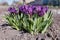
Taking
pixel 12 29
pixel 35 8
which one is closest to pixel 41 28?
pixel 35 8

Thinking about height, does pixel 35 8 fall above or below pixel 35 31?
above

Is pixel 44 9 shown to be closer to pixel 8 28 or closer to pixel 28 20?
Result: pixel 28 20

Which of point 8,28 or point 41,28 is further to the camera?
A: point 8,28

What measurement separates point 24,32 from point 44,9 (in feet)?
2.64

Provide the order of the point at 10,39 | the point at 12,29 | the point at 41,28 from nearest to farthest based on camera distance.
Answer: the point at 10,39
the point at 41,28
the point at 12,29

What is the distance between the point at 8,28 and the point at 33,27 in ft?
3.32

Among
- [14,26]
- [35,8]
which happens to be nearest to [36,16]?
[35,8]

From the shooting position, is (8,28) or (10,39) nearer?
(10,39)

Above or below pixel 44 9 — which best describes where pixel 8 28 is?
below

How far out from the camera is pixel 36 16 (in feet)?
19.9

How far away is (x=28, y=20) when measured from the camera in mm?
5879

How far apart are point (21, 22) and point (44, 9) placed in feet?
2.33

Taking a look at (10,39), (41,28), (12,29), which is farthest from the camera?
(12,29)

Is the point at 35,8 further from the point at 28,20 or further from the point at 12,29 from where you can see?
the point at 12,29
